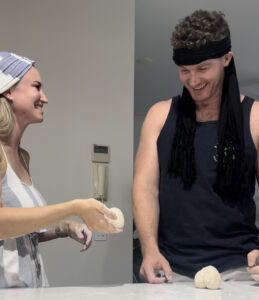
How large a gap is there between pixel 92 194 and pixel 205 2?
1.67m

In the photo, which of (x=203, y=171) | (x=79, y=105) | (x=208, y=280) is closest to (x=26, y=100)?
(x=203, y=171)

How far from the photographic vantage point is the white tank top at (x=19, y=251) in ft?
3.84

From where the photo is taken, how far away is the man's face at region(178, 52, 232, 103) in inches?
58.2

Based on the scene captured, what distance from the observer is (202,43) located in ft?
4.74

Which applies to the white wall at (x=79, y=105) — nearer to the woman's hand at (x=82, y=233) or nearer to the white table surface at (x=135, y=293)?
the woman's hand at (x=82, y=233)

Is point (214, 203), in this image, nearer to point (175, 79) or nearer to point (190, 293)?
point (190, 293)

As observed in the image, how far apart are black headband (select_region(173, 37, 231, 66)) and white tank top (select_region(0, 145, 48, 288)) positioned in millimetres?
553

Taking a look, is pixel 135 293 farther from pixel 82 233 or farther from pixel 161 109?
pixel 161 109

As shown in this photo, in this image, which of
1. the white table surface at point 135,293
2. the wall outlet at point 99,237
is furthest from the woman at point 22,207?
the wall outlet at point 99,237

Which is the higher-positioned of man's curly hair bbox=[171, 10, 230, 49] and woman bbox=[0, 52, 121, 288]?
man's curly hair bbox=[171, 10, 230, 49]

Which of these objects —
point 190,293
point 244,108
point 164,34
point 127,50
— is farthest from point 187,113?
point 164,34

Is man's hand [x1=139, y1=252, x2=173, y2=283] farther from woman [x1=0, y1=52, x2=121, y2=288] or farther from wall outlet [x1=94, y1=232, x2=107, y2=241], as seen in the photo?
wall outlet [x1=94, y1=232, x2=107, y2=241]

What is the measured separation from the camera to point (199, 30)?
4.75ft

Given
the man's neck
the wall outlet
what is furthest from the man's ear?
the wall outlet
